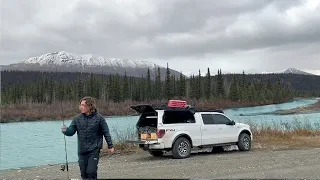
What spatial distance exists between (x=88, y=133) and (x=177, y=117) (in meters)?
7.79

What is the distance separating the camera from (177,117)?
51.7ft

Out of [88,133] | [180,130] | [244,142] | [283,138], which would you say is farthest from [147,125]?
[283,138]

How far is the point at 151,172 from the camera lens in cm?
1193

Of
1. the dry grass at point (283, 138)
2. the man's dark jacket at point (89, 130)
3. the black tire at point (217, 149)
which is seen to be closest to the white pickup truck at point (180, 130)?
the black tire at point (217, 149)

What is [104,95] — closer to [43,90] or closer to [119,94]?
[119,94]

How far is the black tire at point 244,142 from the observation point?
17375mm

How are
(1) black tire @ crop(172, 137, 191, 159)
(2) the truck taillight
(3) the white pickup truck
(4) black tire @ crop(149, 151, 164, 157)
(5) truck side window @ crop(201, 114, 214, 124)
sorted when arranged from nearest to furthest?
1. (2) the truck taillight
2. (3) the white pickup truck
3. (1) black tire @ crop(172, 137, 191, 159)
4. (5) truck side window @ crop(201, 114, 214, 124)
5. (4) black tire @ crop(149, 151, 164, 157)

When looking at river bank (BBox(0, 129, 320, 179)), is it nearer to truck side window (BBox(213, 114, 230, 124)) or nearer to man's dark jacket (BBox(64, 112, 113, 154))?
truck side window (BBox(213, 114, 230, 124))

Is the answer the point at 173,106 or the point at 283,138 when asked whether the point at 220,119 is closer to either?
the point at 173,106

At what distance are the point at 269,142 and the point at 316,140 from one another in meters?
2.41

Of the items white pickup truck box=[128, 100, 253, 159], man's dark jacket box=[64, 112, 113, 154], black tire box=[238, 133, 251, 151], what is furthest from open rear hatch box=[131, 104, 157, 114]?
man's dark jacket box=[64, 112, 113, 154]

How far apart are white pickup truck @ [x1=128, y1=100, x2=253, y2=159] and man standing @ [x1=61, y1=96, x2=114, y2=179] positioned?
6945 mm

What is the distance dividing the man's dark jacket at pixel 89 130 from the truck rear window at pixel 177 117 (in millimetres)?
7081

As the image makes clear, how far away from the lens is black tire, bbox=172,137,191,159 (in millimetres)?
15328
